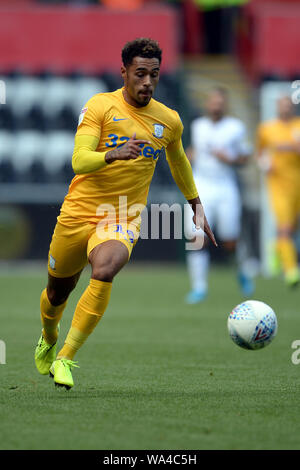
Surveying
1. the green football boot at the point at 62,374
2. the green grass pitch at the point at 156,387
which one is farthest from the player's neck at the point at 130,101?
the green grass pitch at the point at 156,387

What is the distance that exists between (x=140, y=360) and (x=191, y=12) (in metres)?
15.4

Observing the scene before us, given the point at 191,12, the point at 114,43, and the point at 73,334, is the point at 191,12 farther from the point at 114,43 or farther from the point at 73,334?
the point at 73,334

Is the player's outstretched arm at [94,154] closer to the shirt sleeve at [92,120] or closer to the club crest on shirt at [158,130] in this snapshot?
the shirt sleeve at [92,120]

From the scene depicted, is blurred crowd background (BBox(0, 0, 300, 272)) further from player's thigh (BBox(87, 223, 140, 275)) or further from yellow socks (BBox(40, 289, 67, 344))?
player's thigh (BBox(87, 223, 140, 275))

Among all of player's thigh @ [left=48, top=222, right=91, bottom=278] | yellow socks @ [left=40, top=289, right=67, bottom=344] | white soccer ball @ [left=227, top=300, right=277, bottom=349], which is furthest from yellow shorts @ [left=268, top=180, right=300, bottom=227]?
player's thigh @ [left=48, top=222, right=91, bottom=278]

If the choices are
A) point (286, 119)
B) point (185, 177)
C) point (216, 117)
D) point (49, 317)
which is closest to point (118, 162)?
point (185, 177)

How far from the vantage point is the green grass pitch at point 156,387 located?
4.45 metres

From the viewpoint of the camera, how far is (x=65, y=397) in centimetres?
555

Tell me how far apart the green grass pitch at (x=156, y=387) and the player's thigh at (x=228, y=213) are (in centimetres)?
121

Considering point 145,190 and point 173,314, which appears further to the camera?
point 173,314

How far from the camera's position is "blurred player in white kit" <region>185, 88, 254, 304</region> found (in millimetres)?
11781

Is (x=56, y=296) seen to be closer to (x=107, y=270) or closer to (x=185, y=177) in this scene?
(x=107, y=270)

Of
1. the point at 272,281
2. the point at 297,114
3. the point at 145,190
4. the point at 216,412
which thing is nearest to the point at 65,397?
the point at 216,412
